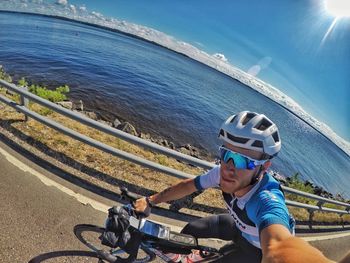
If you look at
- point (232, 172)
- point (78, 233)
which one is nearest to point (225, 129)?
point (232, 172)

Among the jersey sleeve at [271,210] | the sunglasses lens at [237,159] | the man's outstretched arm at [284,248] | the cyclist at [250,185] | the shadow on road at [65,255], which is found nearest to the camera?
the man's outstretched arm at [284,248]

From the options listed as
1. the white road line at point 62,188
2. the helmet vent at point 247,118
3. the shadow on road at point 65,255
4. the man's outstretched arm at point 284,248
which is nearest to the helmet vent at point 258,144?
the helmet vent at point 247,118

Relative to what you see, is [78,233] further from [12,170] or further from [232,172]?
[12,170]

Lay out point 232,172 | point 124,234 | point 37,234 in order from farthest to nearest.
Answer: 1. point 37,234
2. point 232,172
3. point 124,234

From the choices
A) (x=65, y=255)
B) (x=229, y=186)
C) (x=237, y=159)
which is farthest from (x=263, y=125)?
(x=65, y=255)

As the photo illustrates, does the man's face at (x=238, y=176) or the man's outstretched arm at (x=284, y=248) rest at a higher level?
the man's face at (x=238, y=176)

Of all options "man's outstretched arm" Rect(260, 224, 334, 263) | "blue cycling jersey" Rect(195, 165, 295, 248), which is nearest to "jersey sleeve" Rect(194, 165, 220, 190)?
"blue cycling jersey" Rect(195, 165, 295, 248)

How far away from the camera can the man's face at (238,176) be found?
2773mm

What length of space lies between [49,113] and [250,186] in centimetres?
730

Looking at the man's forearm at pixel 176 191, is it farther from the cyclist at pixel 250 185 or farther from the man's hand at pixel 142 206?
the man's hand at pixel 142 206

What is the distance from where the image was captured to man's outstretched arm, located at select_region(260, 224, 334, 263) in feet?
5.10

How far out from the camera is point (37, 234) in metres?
4.28

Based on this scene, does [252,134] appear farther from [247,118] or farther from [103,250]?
[103,250]

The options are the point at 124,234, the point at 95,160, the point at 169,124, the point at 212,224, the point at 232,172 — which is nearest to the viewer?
the point at 124,234
